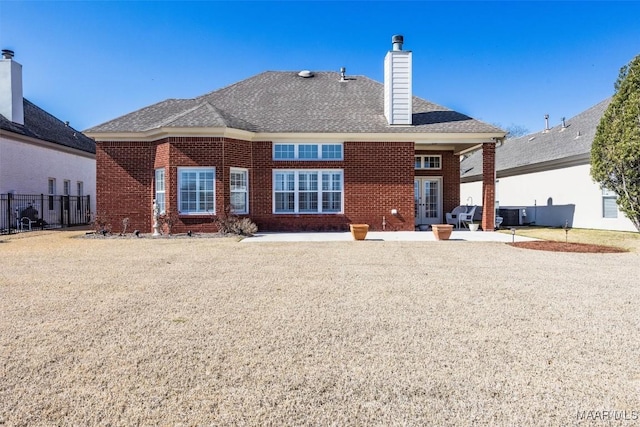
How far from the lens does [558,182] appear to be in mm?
20031

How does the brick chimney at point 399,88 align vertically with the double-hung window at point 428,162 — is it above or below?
above

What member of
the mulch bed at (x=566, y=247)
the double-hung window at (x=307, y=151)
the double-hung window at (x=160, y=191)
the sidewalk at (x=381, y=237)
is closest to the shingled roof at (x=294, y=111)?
the double-hung window at (x=307, y=151)

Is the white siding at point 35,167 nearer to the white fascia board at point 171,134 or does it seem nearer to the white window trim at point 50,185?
the white window trim at point 50,185

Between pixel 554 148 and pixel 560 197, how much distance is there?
3.15 metres

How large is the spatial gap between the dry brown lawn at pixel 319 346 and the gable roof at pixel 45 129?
15.8 m

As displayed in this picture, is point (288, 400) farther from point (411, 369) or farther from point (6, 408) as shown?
point (6, 408)

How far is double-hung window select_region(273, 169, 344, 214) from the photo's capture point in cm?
1647

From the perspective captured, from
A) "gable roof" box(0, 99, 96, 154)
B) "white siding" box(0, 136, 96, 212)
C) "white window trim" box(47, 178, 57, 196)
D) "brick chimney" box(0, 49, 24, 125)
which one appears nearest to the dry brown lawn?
"white siding" box(0, 136, 96, 212)

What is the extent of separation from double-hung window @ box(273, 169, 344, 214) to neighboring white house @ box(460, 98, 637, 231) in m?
10.9

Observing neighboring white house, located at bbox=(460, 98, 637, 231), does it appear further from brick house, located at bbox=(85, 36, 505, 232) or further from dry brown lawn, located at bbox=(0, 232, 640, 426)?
dry brown lawn, located at bbox=(0, 232, 640, 426)

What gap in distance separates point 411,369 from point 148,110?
17.8 meters

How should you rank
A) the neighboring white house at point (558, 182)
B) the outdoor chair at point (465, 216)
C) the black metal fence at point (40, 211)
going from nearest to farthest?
the neighboring white house at point (558, 182)
the outdoor chair at point (465, 216)
the black metal fence at point (40, 211)

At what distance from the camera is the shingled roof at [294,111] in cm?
1600

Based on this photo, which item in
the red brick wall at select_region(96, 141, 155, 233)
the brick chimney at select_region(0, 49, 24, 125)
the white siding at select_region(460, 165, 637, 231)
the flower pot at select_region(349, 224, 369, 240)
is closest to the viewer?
the flower pot at select_region(349, 224, 369, 240)
